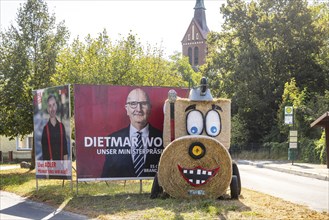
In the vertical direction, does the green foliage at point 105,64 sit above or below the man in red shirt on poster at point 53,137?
above

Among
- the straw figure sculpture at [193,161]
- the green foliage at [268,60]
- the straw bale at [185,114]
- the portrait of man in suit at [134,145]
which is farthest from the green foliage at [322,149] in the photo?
the straw figure sculpture at [193,161]

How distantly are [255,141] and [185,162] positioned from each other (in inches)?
1126

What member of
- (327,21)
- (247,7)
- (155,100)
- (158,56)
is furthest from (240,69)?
(155,100)

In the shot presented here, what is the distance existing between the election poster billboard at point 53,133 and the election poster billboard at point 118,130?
17.2 inches

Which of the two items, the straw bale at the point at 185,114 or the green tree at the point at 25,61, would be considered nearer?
the straw bale at the point at 185,114

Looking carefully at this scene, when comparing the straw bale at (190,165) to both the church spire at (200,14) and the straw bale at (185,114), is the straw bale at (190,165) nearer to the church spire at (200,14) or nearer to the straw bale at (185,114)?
the straw bale at (185,114)

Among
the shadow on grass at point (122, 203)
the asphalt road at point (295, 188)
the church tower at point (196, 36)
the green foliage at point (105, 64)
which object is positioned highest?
the church tower at point (196, 36)

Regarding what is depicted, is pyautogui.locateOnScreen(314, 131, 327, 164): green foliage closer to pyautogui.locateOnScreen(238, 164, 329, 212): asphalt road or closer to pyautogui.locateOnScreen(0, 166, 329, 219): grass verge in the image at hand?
pyautogui.locateOnScreen(238, 164, 329, 212): asphalt road

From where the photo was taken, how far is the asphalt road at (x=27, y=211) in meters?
11.2

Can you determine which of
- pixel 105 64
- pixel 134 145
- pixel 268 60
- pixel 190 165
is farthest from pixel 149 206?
pixel 268 60

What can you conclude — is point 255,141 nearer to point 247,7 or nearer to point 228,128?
point 247,7

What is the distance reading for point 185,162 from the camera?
1173 cm

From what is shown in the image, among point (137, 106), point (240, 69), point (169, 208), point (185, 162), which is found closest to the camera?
point (169, 208)

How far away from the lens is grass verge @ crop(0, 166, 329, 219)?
33.3ft
